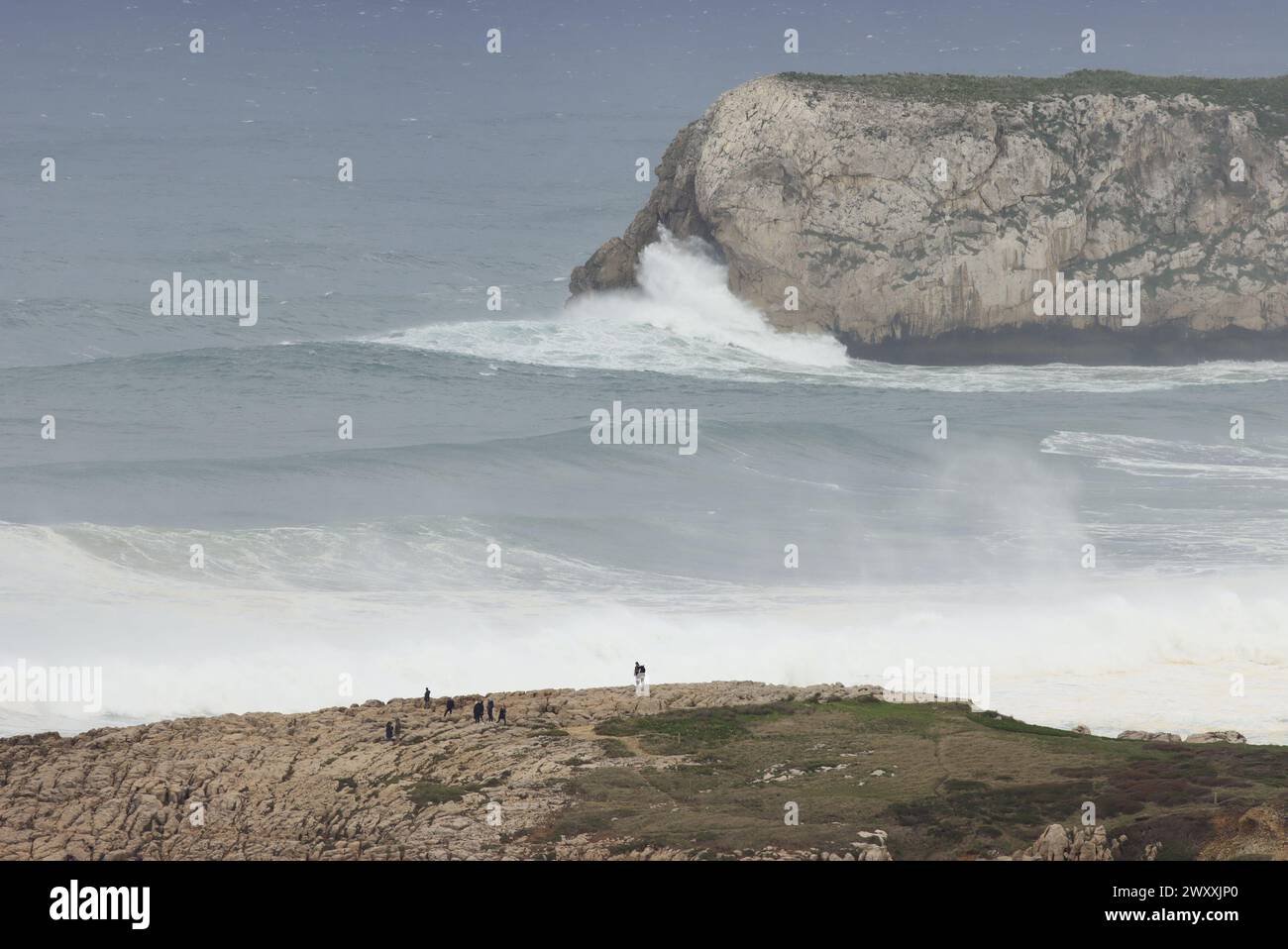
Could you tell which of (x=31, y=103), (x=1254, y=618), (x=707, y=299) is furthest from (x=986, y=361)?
(x=31, y=103)

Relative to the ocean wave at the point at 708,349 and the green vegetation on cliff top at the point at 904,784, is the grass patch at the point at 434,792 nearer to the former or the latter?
the green vegetation on cliff top at the point at 904,784

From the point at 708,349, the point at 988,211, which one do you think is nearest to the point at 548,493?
the point at 708,349

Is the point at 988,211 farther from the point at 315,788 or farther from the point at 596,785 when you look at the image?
the point at 315,788

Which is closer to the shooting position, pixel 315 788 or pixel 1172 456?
pixel 315 788

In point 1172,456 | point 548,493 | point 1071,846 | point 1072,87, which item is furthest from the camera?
point 1072,87

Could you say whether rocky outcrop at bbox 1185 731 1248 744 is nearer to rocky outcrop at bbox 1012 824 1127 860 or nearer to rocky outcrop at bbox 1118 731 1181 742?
rocky outcrop at bbox 1118 731 1181 742

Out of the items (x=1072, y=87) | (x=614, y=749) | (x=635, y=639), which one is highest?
(x=1072, y=87)

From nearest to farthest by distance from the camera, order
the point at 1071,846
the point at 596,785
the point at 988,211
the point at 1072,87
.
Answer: the point at 1071,846, the point at 596,785, the point at 988,211, the point at 1072,87
